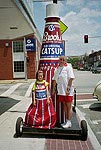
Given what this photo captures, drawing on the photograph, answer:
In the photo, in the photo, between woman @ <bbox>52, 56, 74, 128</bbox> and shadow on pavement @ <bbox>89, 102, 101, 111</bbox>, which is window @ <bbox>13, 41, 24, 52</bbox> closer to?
shadow on pavement @ <bbox>89, 102, 101, 111</bbox>

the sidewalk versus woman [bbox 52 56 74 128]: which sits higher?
woman [bbox 52 56 74 128]

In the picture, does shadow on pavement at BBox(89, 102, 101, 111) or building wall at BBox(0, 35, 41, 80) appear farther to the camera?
building wall at BBox(0, 35, 41, 80)

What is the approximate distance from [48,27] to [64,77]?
4.77 ft

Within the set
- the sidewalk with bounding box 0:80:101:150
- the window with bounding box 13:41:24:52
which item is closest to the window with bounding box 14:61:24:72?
→ the window with bounding box 13:41:24:52

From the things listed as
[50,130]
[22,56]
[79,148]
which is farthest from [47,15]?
[22,56]

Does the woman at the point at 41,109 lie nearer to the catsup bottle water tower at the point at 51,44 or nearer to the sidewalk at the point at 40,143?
the sidewalk at the point at 40,143

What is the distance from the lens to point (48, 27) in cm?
762

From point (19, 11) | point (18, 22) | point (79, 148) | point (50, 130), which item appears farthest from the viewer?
point (18, 22)

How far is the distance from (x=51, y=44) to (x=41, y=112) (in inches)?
66.5

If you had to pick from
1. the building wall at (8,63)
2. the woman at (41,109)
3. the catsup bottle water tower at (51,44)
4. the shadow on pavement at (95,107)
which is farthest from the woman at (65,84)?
the building wall at (8,63)

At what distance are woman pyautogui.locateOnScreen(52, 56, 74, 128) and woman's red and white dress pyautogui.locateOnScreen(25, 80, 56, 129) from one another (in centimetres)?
29

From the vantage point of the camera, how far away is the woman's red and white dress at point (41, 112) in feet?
22.9

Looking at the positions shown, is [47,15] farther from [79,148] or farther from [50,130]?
[79,148]

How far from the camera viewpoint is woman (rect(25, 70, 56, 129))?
22.9 feet
